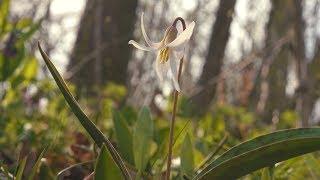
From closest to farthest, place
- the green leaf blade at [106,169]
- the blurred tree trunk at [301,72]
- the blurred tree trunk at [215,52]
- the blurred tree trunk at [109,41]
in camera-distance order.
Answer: the green leaf blade at [106,169], the blurred tree trunk at [301,72], the blurred tree trunk at [109,41], the blurred tree trunk at [215,52]

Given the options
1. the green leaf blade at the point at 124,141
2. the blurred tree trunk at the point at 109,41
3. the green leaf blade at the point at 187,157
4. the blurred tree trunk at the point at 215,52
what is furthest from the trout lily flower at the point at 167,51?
the blurred tree trunk at the point at 215,52

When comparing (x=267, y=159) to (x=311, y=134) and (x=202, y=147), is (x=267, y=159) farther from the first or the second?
(x=202, y=147)

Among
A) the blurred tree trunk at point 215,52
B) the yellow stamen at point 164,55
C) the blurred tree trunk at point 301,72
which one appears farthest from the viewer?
the blurred tree trunk at point 215,52

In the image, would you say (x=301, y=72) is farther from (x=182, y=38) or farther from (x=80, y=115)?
(x=80, y=115)

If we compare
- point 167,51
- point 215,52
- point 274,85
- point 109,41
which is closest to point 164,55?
point 167,51

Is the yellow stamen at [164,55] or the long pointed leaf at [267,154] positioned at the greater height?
the yellow stamen at [164,55]

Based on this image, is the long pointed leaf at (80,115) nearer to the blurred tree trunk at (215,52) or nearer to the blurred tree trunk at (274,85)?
the blurred tree trunk at (274,85)

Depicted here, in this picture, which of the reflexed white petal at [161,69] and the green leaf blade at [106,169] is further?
the reflexed white petal at [161,69]

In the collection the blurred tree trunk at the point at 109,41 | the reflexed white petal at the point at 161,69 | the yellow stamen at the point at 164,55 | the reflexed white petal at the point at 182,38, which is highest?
the reflexed white petal at the point at 182,38

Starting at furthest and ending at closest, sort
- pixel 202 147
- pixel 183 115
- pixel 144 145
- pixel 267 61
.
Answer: pixel 267 61 → pixel 183 115 → pixel 202 147 → pixel 144 145

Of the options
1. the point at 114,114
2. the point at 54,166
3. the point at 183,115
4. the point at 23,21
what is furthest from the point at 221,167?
the point at 183,115

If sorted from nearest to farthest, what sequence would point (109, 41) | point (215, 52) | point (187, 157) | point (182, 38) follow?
point (182, 38) < point (187, 157) < point (109, 41) < point (215, 52)
